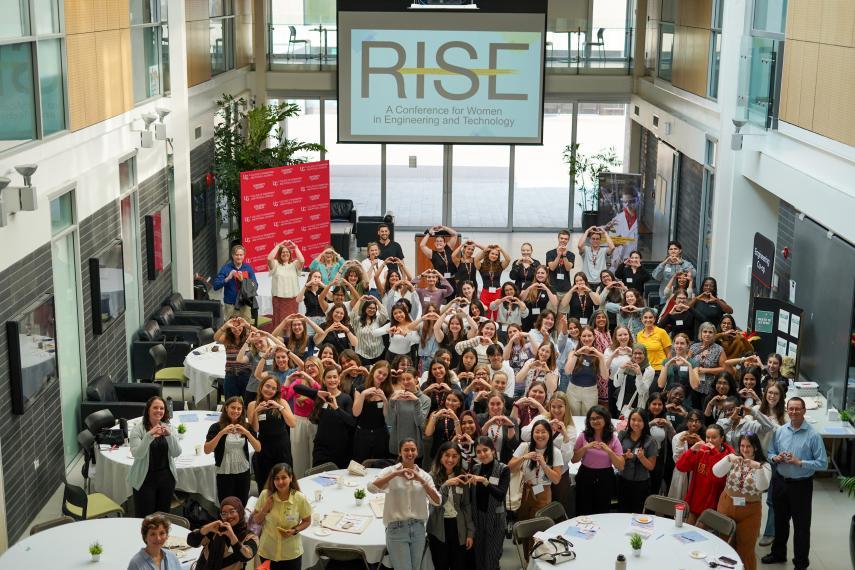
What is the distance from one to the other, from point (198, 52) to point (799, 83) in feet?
31.0

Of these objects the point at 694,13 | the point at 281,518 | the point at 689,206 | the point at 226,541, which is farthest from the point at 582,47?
the point at 226,541

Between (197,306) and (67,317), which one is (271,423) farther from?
(197,306)

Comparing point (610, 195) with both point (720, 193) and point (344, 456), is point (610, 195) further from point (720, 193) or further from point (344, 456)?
point (344, 456)

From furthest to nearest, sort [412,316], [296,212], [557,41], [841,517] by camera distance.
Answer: [557,41]
[296,212]
[412,316]
[841,517]

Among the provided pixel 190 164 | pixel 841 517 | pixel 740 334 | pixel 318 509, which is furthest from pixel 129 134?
pixel 841 517

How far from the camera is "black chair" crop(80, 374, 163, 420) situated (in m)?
10.7

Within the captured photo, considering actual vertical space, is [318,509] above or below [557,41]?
below

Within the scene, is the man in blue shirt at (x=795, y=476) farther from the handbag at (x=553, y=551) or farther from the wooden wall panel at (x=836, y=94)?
the wooden wall panel at (x=836, y=94)

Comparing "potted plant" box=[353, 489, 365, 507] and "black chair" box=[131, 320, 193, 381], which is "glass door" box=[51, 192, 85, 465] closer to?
"black chair" box=[131, 320, 193, 381]

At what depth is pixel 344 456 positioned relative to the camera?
9.38m

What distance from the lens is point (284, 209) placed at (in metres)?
18.0

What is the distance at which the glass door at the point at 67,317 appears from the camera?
34.4 ft

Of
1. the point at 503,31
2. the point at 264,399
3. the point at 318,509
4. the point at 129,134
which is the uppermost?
the point at 503,31

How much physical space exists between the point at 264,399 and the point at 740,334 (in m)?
5.09
